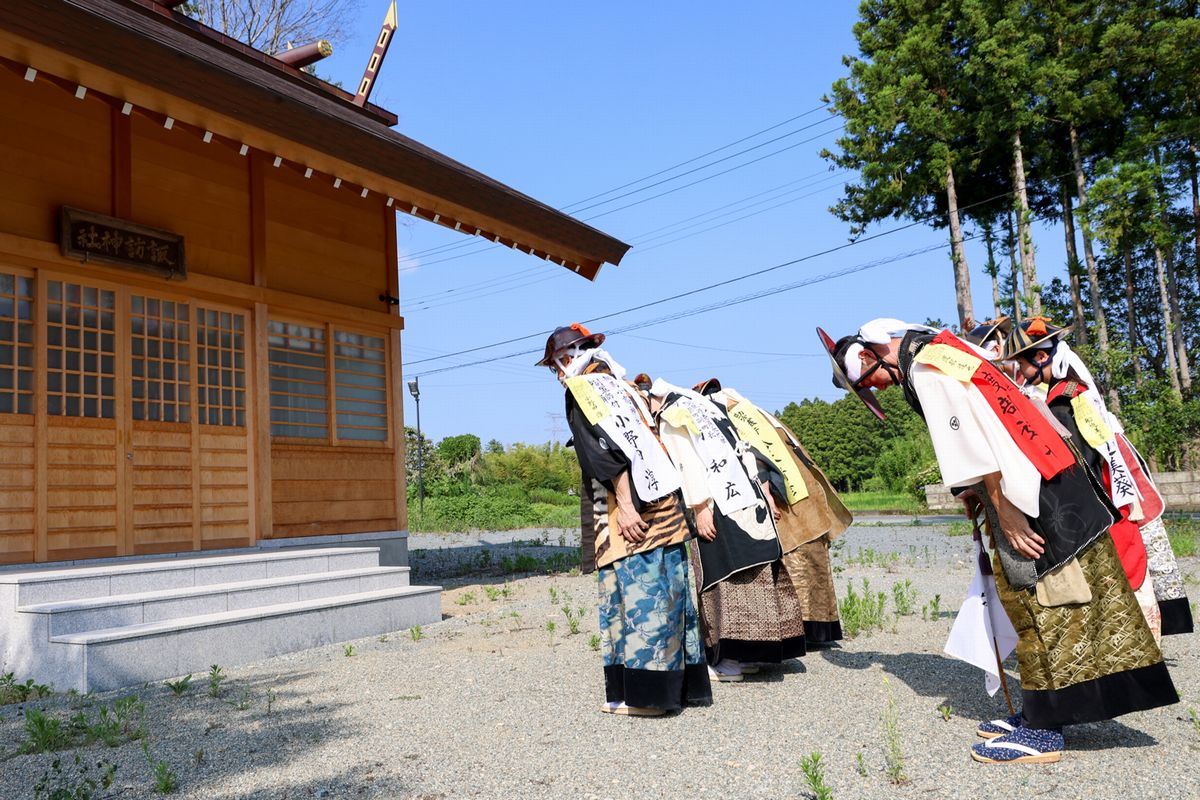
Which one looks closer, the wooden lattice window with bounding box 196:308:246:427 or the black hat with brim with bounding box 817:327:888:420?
the black hat with brim with bounding box 817:327:888:420

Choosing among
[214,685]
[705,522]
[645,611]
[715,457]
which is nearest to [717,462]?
[715,457]

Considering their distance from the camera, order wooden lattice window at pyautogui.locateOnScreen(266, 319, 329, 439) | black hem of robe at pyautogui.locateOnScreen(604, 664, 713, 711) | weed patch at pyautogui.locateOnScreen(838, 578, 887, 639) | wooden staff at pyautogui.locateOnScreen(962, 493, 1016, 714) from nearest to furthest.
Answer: wooden staff at pyautogui.locateOnScreen(962, 493, 1016, 714), black hem of robe at pyautogui.locateOnScreen(604, 664, 713, 711), weed patch at pyautogui.locateOnScreen(838, 578, 887, 639), wooden lattice window at pyautogui.locateOnScreen(266, 319, 329, 439)

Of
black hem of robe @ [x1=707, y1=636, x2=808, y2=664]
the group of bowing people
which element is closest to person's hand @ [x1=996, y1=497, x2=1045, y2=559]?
the group of bowing people

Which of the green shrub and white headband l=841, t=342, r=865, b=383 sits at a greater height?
white headband l=841, t=342, r=865, b=383

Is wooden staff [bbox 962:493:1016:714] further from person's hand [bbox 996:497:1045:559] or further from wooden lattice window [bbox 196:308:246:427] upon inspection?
wooden lattice window [bbox 196:308:246:427]

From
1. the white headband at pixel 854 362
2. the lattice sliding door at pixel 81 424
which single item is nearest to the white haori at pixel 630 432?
the white headband at pixel 854 362

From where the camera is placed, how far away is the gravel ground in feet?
10.0

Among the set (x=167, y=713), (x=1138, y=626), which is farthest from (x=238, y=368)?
(x=1138, y=626)

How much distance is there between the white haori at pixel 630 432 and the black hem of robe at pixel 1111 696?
169 centimetres

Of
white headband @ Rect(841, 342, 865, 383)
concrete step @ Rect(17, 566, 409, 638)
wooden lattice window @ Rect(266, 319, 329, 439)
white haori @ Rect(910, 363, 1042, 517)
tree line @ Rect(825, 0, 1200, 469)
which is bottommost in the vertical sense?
concrete step @ Rect(17, 566, 409, 638)

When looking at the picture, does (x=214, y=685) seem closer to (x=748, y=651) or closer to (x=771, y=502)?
(x=748, y=651)

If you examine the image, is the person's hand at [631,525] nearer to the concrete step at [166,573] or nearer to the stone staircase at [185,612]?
the stone staircase at [185,612]

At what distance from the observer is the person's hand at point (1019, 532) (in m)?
3.19

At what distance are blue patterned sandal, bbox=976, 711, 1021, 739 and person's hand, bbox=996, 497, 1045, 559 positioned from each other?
2.10 ft
